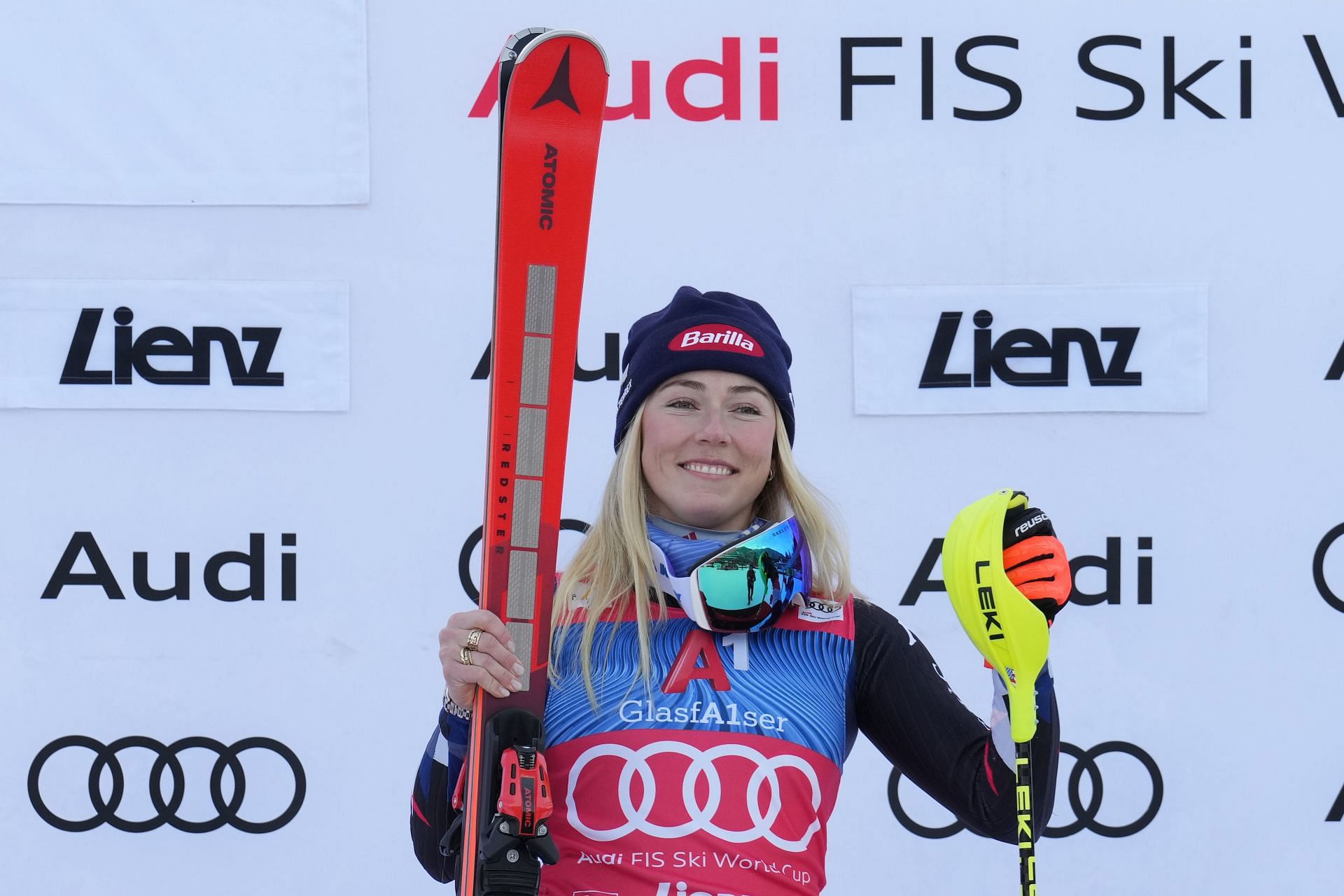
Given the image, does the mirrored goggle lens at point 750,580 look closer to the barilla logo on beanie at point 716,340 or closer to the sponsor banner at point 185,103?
the barilla logo on beanie at point 716,340

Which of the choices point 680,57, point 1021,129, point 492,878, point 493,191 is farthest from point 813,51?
point 492,878

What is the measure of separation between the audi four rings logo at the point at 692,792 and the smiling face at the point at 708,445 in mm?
297

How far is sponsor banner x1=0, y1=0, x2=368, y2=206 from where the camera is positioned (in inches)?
98.7

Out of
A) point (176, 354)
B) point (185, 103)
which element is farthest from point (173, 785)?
point (185, 103)

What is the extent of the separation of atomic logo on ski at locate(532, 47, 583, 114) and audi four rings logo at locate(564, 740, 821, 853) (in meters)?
0.81

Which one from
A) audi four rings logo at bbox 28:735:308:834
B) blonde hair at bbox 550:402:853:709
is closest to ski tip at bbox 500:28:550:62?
blonde hair at bbox 550:402:853:709

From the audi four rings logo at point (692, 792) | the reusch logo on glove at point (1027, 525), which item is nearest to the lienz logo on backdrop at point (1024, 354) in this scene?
the reusch logo on glove at point (1027, 525)

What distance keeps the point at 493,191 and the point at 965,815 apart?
1527 millimetres

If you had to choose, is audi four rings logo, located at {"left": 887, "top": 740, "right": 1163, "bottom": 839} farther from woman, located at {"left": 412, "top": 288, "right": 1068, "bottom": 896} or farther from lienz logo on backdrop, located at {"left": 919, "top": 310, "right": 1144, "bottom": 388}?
woman, located at {"left": 412, "top": 288, "right": 1068, "bottom": 896}

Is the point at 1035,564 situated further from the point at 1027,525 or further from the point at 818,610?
the point at 818,610

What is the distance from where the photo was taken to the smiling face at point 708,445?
163 centimetres

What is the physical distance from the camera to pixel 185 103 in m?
2.52

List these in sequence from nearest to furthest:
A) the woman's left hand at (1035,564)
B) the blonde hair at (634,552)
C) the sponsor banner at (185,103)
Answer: the woman's left hand at (1035,564) → the blonde hair at (634,552) → the sponsor banner at (185,103)

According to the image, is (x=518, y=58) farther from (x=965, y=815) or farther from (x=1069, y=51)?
(x=1069, y=51)
